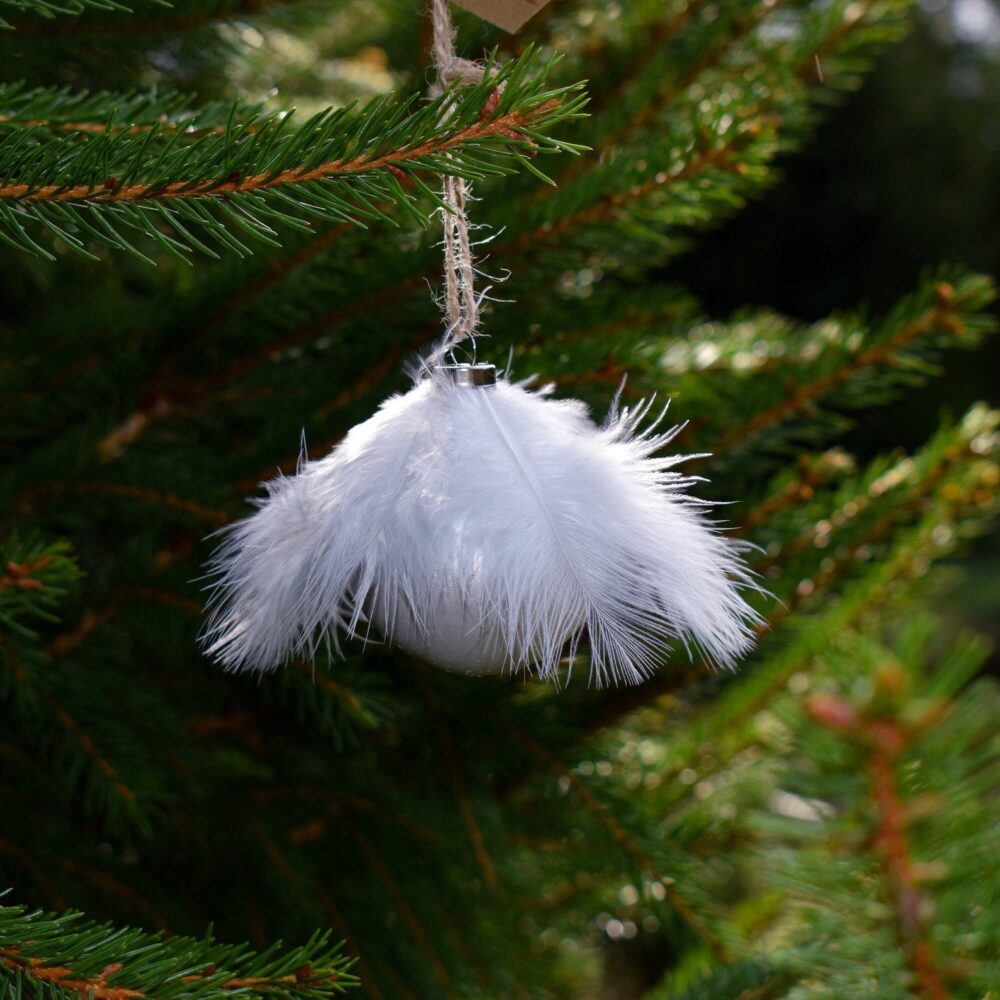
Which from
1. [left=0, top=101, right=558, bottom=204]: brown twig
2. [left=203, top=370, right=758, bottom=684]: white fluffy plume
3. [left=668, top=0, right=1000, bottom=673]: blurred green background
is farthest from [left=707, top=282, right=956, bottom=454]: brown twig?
[left=668, top=0, right=1000, bottom=673]: blurred green background

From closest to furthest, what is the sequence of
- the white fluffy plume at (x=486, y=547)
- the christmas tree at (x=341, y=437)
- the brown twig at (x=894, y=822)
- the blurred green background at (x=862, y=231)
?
the brown twig at (x=894, y=822) < the white fluffy plume at (x=486, y=547) < the christmas tree at (x=341, y=437) < the blurred green background at (x=862, y=231)

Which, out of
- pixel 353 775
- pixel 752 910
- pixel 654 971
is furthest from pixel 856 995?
pixel 654 971

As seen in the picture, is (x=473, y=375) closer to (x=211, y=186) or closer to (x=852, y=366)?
(x=211, y=186)

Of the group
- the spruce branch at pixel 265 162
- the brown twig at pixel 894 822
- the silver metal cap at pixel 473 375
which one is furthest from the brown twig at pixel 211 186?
the brown twig at pixel 894 822

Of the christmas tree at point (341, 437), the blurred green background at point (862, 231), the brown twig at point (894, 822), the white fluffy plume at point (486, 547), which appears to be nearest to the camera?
the brown twig at point (894, 822)

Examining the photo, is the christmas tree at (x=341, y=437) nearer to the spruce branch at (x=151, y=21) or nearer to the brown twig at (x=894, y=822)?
the spruce branch at (x=151, y=21)

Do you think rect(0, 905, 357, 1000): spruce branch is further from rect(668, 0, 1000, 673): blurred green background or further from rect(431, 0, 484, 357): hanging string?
rect(668, 0, 1000, 673): blurred green background
